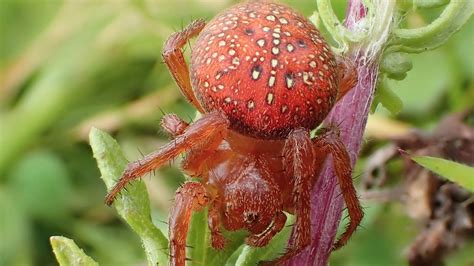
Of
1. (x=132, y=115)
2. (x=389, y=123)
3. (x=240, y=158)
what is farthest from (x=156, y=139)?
(x=240, y=158)

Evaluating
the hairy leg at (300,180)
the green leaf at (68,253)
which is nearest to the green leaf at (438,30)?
the hairy leg at (300,180)

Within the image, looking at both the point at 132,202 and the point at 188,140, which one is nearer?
the point at 132,202

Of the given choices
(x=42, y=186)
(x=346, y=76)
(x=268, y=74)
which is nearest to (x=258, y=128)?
(x=268, y=74)

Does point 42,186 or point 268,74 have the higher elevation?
point 268,74

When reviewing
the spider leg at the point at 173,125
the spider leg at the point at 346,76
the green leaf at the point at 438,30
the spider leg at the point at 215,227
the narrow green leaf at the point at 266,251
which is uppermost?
the green leaf at the point at 438,30

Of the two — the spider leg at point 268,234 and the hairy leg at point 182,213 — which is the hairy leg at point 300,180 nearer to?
the spider leg at point 268,234

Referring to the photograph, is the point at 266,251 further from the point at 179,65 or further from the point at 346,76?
the point at 179,65

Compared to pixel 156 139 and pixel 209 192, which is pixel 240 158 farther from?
pixel 156 139
